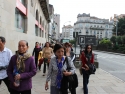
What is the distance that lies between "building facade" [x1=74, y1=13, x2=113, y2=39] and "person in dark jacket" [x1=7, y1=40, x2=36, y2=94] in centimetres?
13596

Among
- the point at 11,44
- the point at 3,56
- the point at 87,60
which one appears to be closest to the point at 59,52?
the point at 3,56

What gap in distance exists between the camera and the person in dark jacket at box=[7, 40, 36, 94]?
126 inches

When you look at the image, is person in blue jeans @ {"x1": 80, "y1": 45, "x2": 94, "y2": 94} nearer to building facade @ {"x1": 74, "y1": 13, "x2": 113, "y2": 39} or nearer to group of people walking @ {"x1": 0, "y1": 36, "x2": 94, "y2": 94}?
group of people walking @ {"x1": 0, "y1": 36, "x2": 94, "y2": 94}

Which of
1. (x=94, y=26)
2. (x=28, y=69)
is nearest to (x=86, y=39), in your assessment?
(x=28, y=69)

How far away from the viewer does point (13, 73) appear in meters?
3.30

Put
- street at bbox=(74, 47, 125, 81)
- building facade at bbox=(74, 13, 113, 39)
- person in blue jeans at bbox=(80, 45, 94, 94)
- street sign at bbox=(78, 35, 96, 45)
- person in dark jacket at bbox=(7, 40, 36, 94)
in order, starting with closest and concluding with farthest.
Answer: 1. person in dark jacket at bbox=(7, 40, 36, 94)
2. person in blue jeans at bbox=(80, 45, 94, 94)
3. street at bbox=(74, 47, 125, 81)
4. street sign at bbox=(78, 35, 96, 45)
5. building facade at bbox=(74, 13, 113, 39)

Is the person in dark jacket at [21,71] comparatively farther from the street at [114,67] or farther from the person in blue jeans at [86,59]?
the street at [114,67]

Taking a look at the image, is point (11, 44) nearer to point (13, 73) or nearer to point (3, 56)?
point (3, 56)

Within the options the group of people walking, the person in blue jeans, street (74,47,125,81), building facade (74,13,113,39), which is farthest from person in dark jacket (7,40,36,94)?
building facade (74,13,113,39)

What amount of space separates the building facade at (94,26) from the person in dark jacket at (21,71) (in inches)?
5353

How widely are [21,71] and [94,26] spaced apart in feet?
469

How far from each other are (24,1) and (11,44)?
637 cm

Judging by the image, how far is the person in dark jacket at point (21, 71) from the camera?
3.20 m

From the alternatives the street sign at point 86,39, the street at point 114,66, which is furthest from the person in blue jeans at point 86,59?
the street sign at point 86,39
